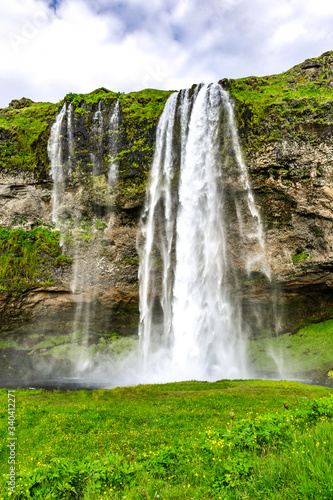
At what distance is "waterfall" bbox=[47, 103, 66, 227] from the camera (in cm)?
4284

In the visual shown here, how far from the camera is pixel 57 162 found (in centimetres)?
4322

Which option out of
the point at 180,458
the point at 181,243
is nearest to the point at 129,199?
the point at 181,243

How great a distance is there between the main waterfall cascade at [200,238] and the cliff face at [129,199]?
4.85 feet

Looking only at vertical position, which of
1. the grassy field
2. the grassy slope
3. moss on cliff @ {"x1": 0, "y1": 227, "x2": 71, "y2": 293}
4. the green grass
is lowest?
the grassy field

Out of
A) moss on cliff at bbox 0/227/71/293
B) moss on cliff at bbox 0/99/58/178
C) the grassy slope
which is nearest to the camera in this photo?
the grassy slope

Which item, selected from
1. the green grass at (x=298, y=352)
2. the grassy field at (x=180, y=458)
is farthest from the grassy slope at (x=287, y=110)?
the grassy field at (x=180, y=458)

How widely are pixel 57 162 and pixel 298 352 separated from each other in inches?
1494

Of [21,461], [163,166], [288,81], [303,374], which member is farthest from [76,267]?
[288,81]

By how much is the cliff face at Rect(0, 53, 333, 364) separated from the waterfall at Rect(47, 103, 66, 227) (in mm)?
958

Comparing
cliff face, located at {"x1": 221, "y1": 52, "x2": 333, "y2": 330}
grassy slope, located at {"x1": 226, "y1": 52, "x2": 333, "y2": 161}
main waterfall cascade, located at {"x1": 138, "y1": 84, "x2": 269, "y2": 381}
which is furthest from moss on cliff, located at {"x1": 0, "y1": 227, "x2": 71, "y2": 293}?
grassy slope, located at {"x1": 226, "y1": 52, "x2": 333, "y2": 161}

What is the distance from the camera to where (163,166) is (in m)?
38.4

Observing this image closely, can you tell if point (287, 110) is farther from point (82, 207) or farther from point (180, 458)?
point (180, 458)

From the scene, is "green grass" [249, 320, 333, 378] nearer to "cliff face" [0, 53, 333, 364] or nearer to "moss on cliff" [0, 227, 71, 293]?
"cliff face" [0, 53, 333, 364]

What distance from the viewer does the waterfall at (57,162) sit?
4284cm
